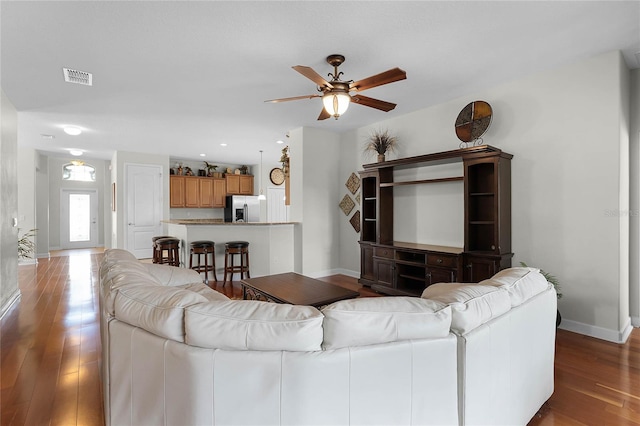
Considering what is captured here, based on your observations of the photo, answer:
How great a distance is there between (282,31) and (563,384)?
337 centimetres

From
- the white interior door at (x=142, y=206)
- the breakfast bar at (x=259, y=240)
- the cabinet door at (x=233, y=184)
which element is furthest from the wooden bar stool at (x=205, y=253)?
the cabinet door at (x=233, y=184)

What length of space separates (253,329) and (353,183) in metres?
4.77

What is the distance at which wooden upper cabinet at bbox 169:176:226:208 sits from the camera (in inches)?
340

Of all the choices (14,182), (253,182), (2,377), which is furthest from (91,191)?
(2,377)

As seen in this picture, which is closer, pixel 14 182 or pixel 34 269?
pixel 14 182

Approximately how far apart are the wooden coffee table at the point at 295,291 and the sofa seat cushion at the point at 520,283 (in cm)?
129

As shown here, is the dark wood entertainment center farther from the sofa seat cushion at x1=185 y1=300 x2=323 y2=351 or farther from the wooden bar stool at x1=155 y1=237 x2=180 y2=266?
the wooden bar stool at x1=155 y1=237 x2=180 y2=266

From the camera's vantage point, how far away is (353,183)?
19.2 feet

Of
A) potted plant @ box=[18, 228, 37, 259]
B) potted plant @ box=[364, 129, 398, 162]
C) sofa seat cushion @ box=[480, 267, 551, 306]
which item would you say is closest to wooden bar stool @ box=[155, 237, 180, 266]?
potted plant @ box=[18, 228, 37, 259]

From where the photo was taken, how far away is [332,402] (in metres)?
1.23

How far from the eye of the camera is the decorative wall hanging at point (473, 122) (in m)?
3.89

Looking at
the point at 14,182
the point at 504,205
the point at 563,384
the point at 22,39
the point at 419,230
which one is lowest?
the point at 563,384

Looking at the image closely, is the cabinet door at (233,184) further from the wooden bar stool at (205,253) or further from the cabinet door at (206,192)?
the wooden bar stool at (205,253)

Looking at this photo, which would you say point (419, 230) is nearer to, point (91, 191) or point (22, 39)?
point (22, 39)
